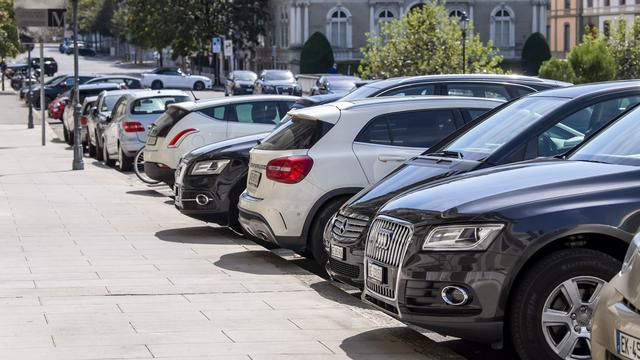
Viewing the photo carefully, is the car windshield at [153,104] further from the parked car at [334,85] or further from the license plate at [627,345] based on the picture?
the license plate at [627,345]

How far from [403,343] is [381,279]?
0.72 m

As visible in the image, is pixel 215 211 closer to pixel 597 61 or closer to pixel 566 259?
pixel 566 259

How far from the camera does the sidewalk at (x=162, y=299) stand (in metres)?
8.77

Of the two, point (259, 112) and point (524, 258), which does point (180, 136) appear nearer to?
point (259, 112)

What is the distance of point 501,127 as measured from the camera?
33.0 ft

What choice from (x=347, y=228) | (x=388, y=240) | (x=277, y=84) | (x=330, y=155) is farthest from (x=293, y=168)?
(x=277, y=84)

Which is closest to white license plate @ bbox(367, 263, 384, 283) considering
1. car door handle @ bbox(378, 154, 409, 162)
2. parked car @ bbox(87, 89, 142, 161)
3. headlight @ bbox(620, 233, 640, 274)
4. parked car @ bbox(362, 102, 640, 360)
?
parked car @ bbox(362, 102, 640, 360)

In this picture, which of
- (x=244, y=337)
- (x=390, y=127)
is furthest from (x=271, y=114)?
(x=244, y=337)

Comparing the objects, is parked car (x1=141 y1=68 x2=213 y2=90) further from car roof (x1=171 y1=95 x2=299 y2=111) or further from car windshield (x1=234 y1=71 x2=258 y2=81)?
car roof (x1=171 y1=95 x2=299 y2=111)

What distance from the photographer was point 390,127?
12539 mm

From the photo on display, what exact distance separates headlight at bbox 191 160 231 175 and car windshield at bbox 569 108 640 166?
679cm

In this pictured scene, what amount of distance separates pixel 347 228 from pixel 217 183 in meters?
5.13

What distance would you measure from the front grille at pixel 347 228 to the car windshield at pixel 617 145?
71.3 inches

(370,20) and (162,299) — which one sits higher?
Answer: (370,20)
